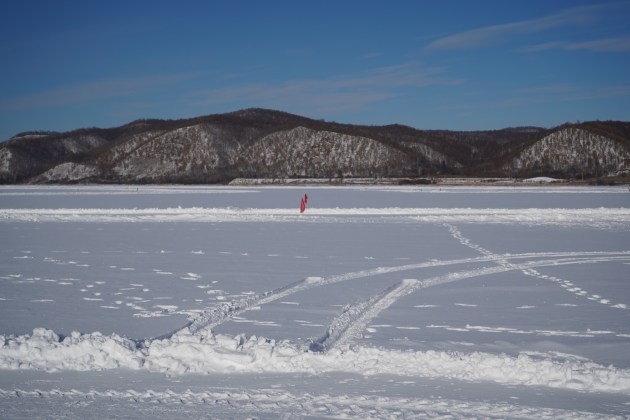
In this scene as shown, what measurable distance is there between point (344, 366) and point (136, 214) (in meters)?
24.5

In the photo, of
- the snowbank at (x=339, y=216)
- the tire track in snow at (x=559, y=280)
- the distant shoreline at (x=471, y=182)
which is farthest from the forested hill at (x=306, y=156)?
the tire track in snow at (x=559, y=280)

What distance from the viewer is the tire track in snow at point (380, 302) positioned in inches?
279

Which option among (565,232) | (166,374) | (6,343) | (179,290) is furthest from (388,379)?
(565,232)

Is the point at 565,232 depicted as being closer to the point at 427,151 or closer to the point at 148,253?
the point at 148,253

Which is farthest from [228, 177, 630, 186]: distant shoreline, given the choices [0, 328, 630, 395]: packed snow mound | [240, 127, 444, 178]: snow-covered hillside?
[0, 328, 630, 395]: packed snow mound

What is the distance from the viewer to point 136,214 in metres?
29.1

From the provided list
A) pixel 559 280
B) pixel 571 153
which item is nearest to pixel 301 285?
pixel 559 280

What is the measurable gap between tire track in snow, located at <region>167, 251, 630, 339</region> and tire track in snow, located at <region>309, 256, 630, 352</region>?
2.39ft

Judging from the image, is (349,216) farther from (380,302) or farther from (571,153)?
(571,153)

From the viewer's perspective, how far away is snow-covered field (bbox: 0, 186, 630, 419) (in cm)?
525

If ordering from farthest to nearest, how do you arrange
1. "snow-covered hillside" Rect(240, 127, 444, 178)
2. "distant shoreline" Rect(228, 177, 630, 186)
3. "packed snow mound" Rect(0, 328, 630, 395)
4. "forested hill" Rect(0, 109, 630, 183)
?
"snow-covered hillside" Rect(240, 127, 444, 178)
"forested hill" Rect(0, 109, 630, 183)
"distant shoreline" Rect(228, 177, 630, 186)
"packed snow mound" Rect(0, 328, 630, 395)

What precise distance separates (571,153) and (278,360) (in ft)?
521

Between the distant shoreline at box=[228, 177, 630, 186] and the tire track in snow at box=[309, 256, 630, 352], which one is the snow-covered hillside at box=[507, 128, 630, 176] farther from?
the tire track in snow at box=[309, 256, 630, 352]

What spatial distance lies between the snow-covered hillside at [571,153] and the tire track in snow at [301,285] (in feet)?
453
